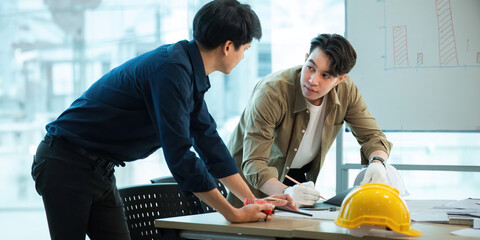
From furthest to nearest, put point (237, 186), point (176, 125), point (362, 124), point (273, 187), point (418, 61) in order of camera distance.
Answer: point (418, 61) < point (362, 124) < point (273, 187) < point (237, 186) < point (176, 125)

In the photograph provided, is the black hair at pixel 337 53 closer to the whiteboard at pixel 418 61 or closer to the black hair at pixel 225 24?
the black hair at pixel 225 24

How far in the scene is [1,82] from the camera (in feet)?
12.7

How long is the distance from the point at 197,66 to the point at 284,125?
863 mm

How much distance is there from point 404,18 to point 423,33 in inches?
5.4

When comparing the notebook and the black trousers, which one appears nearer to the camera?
the black trousers

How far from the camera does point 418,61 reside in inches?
118

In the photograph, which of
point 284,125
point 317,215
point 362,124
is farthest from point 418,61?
point 317,215

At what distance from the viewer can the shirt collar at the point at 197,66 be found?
62.7 inches

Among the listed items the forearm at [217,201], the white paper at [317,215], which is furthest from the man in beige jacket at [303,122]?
the forearm at [217,201]

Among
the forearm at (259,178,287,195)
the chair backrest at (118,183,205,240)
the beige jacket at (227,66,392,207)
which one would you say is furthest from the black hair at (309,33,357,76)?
the chair backrest at (118,183,205,240)

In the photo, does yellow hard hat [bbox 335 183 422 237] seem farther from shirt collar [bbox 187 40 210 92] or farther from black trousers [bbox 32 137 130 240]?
black trousers [bbox 32 137 130 240]

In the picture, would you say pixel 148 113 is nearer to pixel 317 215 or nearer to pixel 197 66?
pixel 197 66

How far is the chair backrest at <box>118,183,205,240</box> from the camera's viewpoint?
1.86 m

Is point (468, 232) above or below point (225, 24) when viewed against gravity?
below
